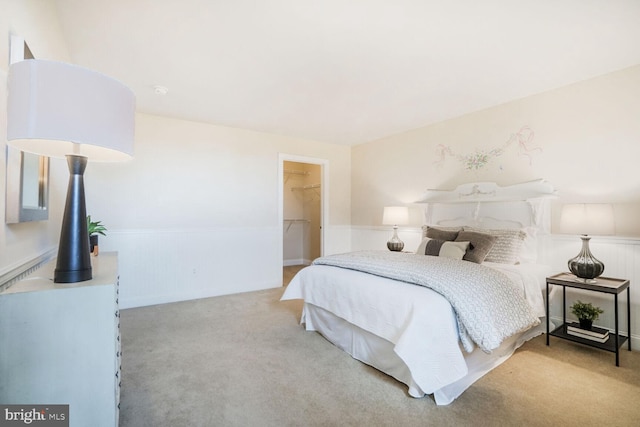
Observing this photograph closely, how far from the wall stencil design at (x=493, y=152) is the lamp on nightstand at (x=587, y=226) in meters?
0.87

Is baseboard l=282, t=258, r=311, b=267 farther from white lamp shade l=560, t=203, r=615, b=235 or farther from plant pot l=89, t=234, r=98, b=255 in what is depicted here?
white lamp shade l=560, t=203, r=615, b=235

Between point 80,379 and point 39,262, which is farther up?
point 39,262

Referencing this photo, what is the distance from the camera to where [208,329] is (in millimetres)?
2871

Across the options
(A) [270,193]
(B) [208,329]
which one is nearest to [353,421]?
(B) [208,329]

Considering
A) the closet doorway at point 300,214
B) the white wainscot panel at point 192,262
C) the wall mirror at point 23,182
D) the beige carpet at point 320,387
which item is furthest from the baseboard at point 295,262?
the wall mirror at point 23,182

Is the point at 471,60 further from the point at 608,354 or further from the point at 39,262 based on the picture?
the point at 39,262

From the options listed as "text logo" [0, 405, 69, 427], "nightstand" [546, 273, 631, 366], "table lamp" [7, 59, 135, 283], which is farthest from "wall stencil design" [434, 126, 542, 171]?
"text logo" [0, 405, 69, 427]

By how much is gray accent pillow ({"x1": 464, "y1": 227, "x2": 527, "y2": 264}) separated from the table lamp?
305 centimetres

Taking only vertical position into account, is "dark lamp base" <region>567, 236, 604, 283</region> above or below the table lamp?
below

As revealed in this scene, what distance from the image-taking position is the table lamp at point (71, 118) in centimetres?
98

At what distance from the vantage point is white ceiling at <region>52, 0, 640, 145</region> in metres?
1.82

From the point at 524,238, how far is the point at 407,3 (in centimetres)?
239

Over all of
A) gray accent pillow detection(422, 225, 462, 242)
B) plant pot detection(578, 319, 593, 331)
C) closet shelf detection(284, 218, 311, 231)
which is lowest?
plant pot detection(578, 319, 593, 331)

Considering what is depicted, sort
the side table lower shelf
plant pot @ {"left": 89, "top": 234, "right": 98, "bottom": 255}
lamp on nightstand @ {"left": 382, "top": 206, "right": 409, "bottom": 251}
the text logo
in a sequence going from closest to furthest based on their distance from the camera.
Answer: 1. the text logo
2. plant pot @ {"left": 89, "top": 234, "right": 98, "bottom": 255}
3. the side table lower shelf
4. lamp on nightstand @ {"left": 382, "top": 206, "right": 409, "bottom": 251}
